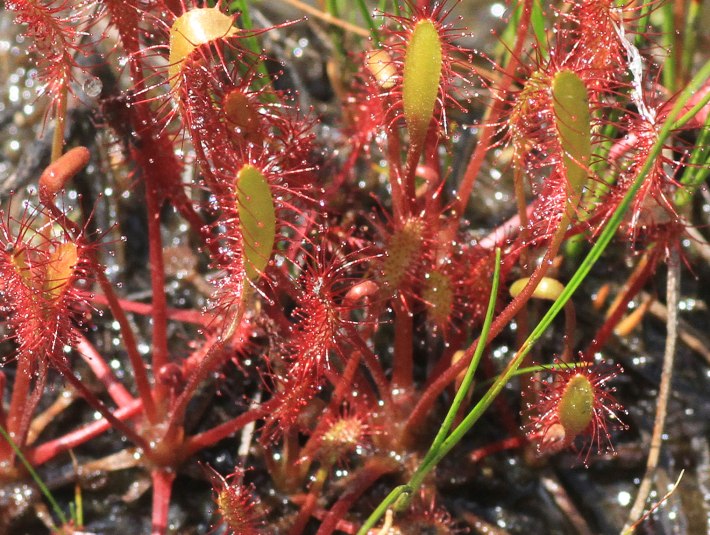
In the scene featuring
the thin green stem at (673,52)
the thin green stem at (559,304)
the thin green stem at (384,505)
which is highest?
the thin green stem at (673,52)

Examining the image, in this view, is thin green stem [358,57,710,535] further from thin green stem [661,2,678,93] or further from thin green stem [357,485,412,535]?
thin green stem [661,2,678,93]

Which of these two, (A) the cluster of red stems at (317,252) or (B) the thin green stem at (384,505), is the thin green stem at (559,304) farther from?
(A) the cluster of red stems at (317,252)

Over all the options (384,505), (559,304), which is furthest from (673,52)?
(384,505)

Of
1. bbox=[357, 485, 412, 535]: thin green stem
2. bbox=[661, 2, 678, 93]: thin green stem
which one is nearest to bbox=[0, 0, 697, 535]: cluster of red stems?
bbox=[661, 2, 678, 93]: thin green stem

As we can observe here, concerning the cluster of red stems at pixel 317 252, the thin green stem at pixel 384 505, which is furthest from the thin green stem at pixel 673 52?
the thin green stem at pixel 384 505

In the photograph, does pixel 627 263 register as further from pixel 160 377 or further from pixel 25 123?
pixel 25 123

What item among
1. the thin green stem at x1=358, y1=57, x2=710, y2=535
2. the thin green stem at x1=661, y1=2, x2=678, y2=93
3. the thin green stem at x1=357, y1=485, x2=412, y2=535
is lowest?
the thin green stem at x1=357, y1=485, x2=412, y2=535

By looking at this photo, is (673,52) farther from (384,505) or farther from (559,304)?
(384,505)

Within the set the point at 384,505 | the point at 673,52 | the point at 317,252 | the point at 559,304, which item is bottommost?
the point at 384,505
